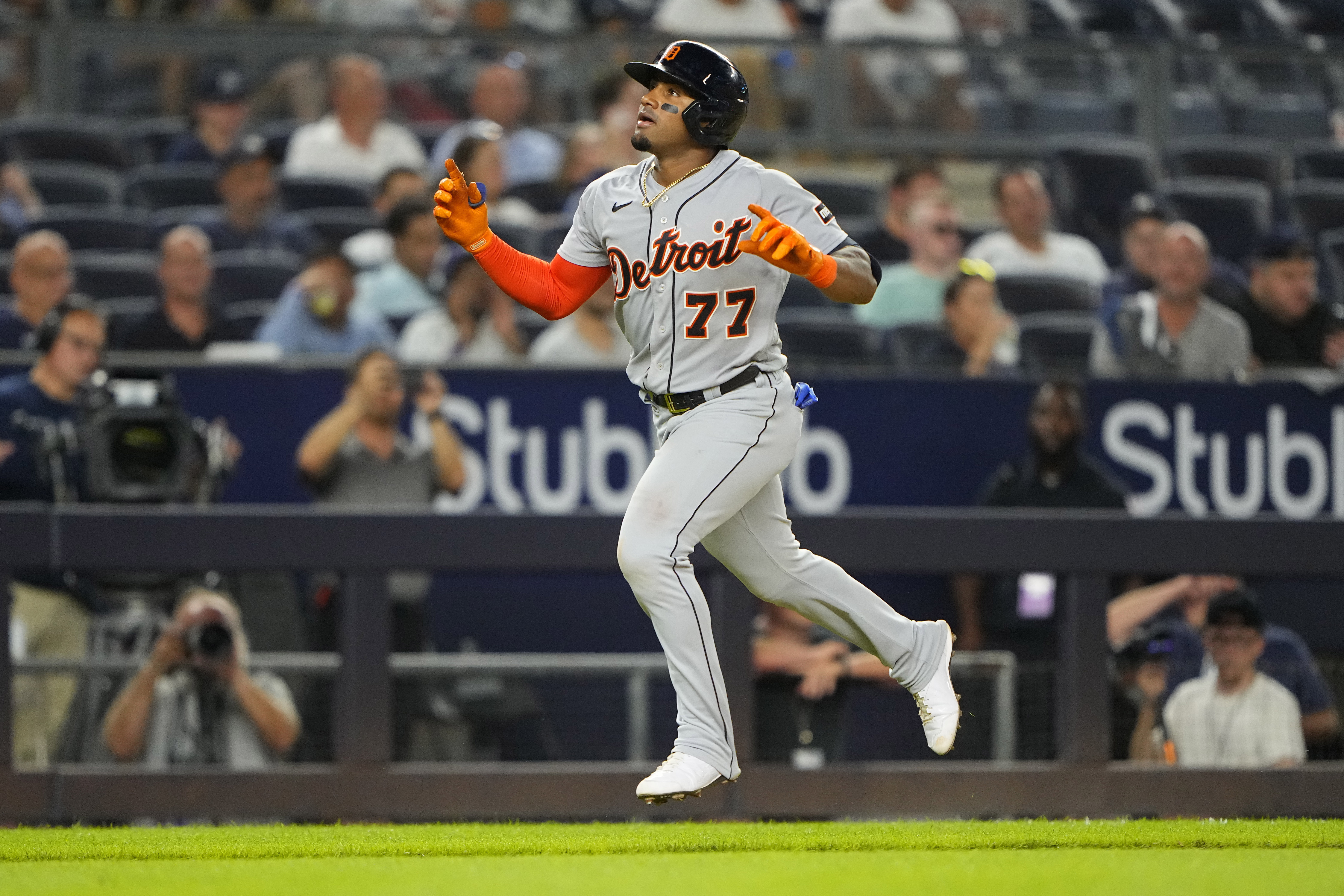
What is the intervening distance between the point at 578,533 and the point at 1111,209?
164 inches

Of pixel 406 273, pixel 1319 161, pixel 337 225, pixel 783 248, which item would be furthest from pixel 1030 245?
pixel 783 248

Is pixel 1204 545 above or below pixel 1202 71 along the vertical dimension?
below

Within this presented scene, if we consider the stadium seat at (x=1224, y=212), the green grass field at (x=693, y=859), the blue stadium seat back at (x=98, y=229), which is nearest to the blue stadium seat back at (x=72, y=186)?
the blue stadium seat back at (x=98, y=229)

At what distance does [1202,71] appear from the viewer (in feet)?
30.7

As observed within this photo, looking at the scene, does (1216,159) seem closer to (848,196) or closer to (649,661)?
(848,196)

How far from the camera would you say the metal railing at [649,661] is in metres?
5.53

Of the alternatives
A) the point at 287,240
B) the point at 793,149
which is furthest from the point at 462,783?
the point at 793,149

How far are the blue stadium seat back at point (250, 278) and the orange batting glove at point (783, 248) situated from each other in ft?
14.0

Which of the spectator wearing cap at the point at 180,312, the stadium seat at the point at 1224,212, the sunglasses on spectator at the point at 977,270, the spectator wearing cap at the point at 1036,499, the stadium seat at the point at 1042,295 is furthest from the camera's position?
the stadium seat at the point at 1224,212

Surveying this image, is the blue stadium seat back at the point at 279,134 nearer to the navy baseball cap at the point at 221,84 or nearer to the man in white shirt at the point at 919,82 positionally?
the navy baseball cap at the point at 221,84

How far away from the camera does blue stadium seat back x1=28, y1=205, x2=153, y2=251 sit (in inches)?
319

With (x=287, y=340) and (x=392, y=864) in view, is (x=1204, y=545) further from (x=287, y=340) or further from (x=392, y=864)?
(x=287, y=340)

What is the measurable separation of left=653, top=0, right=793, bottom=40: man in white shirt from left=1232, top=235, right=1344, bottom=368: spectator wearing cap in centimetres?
285

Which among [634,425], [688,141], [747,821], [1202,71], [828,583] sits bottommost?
[747,821]
